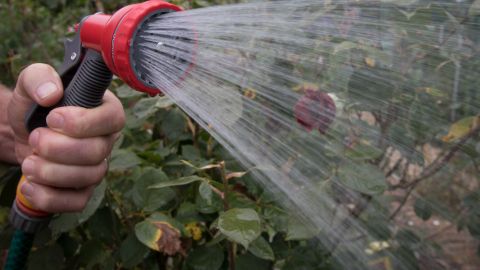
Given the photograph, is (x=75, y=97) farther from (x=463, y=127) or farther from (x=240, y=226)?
(x=463, y=127)

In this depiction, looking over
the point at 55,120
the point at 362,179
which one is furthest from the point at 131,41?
the point at 362,179

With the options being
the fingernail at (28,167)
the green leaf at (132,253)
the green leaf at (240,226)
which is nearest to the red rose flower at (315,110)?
the green leaf at (240,226)

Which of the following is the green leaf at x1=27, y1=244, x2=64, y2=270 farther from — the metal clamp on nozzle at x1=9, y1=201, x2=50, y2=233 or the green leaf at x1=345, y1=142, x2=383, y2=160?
the green leaf at x1=345, y1=142, x2=383, y2=160

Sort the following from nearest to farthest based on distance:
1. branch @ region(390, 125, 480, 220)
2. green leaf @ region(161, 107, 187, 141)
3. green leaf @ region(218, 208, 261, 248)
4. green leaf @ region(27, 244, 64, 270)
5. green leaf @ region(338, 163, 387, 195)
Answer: green leaf @ region(218, 208, 261, 248) < green leaf @ region(338, 163, 387, 195) < branch @ region(390, 125, 480, 220) < green leaf @ region(27, 244, 64, 270) < green leaf @ region(161, 107, 187, 141)

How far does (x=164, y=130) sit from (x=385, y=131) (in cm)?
50

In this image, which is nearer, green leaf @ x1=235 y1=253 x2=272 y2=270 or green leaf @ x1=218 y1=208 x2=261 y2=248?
green leaf @ x1=218 y1=208 x2=261 y2=248

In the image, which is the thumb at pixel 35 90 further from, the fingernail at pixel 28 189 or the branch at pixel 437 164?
the branch at pixel 437 164

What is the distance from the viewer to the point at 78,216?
3.41 ft

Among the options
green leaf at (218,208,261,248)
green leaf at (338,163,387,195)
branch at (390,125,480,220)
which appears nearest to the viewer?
green leaf at (218,208,261,248)

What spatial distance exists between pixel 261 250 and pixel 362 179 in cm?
21

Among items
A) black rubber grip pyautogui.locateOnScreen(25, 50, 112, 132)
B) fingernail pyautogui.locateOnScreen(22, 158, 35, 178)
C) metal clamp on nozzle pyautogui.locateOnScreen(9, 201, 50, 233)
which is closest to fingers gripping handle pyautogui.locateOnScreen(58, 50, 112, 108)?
black rubber grip pyautogui.locateOnScreen(25, 50, 112, 132)

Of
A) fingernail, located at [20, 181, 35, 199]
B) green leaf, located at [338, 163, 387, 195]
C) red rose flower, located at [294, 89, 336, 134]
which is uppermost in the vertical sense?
red rose flower, located at [294, 89, 336, 134]

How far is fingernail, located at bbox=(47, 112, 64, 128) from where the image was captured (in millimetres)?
917

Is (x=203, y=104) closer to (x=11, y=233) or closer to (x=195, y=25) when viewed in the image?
(x=195, y=25)
